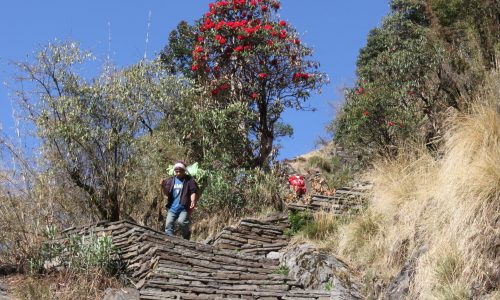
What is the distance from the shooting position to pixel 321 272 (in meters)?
9.58

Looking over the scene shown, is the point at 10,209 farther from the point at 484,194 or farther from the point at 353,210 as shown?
the point at 484,194

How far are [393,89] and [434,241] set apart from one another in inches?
319

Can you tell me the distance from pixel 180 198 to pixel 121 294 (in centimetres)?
322

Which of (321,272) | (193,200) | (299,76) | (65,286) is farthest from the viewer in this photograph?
(299,76)

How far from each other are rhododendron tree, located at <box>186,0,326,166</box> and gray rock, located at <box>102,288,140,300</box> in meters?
8.03

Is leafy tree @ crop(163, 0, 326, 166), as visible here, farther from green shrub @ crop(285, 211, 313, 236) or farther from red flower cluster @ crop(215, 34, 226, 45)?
green shrub @ crop(285, 211, 313, 236)

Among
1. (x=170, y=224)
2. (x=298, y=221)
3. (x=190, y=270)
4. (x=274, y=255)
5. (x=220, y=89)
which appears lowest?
(x=190, y=270)

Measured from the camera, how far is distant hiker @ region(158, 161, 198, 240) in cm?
1179

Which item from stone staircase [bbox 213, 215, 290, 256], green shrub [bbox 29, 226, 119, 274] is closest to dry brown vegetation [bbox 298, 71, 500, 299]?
stone staircase [bbox 213, 215, 290, 256]

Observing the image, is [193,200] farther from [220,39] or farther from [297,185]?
[220,39]

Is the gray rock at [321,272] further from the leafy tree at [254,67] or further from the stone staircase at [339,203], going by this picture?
the leafy tree at [254,67]

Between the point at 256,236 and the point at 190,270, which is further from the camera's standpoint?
the point at 256,236

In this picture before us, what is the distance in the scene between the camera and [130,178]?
14.3 meters

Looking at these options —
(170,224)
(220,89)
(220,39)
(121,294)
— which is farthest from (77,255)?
(220,39)
